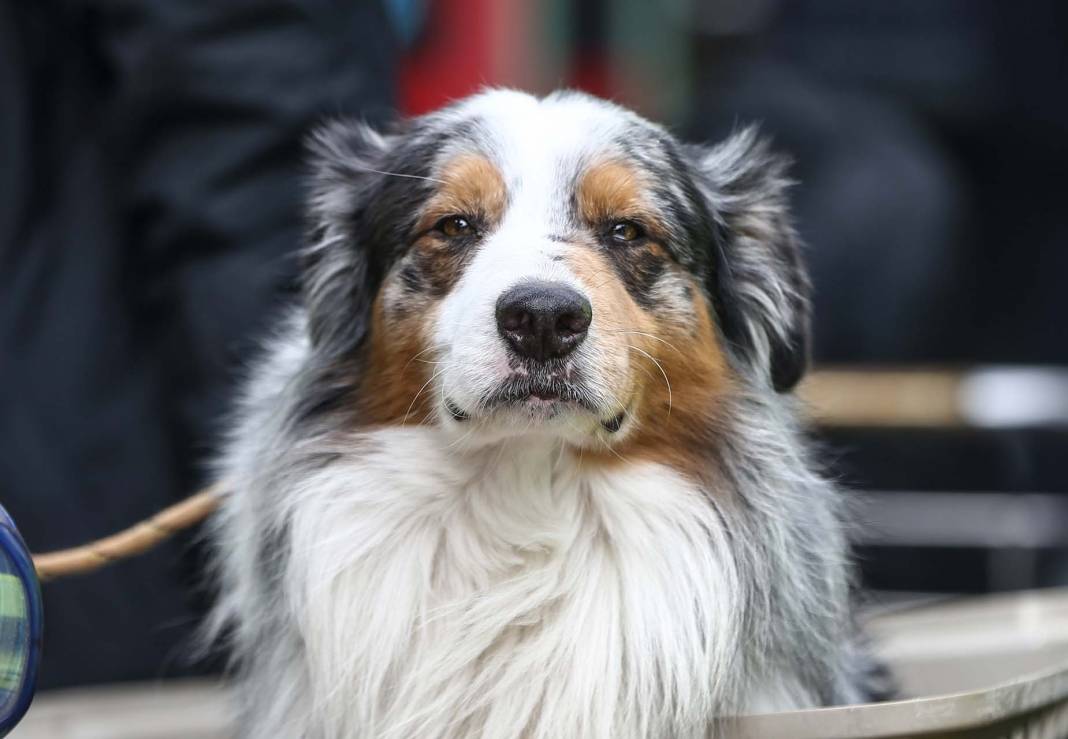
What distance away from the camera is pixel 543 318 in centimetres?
201

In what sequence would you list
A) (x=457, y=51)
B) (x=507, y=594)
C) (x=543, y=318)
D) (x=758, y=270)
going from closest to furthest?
1. (x=543, y=318)
2. (x=507, y=594)
3. (x=758, y=270)
4. (x=457, y=51)

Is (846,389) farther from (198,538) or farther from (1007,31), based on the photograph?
(1007,31)

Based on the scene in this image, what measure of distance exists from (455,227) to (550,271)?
30 cm

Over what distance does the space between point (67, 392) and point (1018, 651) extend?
1.97 meters

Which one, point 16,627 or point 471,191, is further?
point 471,191

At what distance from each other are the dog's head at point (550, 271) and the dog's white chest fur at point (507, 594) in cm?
11

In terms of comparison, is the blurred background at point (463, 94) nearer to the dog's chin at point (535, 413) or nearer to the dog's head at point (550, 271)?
the dog's head at point (550, 271)

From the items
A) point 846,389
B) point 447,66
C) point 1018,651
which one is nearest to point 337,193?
point 1018,651

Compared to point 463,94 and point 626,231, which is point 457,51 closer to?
point 463,94

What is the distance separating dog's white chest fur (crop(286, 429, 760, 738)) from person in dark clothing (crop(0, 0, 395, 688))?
30.0 inches

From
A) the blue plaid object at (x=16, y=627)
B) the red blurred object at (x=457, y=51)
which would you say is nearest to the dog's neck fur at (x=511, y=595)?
the blue plaid object at (x=16, y=627)

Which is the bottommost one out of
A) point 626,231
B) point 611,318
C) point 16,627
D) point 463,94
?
point 16,627

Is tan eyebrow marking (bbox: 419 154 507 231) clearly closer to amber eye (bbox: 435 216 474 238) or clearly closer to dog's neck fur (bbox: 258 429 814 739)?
amber eye (bbox: 435 216 474 238)

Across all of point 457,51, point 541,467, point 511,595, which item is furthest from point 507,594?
point 457,51
